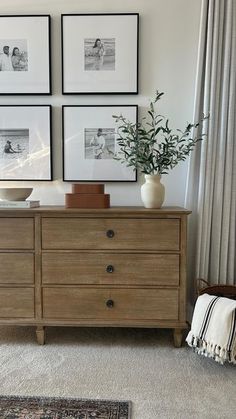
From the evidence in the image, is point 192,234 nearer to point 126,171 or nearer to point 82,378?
point 126,171

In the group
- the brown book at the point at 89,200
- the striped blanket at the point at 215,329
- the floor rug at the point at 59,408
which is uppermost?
the brown book at the point at 89,200

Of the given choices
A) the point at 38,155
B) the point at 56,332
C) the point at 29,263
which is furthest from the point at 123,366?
the point at 38,155

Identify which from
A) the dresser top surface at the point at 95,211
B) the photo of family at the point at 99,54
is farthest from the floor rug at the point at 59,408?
the photo of family at the point at 99,54

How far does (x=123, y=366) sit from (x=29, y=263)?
0.80m

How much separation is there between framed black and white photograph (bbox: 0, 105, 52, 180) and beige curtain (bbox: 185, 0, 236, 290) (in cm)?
103

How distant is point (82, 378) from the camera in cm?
191

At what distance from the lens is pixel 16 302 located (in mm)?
2236

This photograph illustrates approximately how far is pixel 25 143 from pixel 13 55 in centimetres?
61

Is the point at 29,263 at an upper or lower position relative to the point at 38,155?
lower

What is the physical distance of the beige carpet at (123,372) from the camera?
1711 millimetres

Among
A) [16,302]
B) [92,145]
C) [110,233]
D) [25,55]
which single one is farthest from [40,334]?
[25,55]

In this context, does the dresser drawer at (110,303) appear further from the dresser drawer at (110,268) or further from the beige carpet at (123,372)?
the beige carpet at (123,372)

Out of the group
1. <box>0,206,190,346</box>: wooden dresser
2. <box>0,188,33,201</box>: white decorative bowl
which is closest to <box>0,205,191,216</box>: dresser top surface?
<box>0,206,190,346</box>: wooden dresser

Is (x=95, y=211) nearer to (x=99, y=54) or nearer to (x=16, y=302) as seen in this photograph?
(x=16, y=302)
